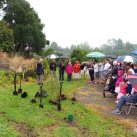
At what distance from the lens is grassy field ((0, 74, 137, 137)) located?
338 inches

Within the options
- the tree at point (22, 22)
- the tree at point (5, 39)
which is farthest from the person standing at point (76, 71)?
the tree at point (22, 22)

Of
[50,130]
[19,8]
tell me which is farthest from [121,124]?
[19,8]

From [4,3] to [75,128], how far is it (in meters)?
41.8

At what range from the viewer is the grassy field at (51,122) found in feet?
28.1

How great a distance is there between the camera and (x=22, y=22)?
49.1m

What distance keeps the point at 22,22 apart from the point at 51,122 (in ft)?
134

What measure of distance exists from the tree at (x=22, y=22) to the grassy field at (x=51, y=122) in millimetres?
36941

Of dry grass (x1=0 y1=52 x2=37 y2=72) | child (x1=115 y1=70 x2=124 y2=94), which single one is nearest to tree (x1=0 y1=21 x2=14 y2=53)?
dry grass (x1=0 y1=52 x2=37 y2=72)

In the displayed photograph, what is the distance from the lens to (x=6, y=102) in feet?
39.4

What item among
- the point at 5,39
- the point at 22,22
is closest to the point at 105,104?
the point at 5,39

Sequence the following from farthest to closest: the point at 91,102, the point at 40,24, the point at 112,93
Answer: the point at 40,24 < the point at 112,93 < the point at 91,102

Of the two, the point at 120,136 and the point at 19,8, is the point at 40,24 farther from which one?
the point at 120,136

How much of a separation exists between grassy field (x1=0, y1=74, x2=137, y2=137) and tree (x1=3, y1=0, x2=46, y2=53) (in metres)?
36.9

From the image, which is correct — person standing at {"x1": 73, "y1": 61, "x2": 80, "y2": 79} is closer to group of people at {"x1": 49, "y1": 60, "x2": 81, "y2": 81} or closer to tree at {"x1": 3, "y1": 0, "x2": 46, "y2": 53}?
group of people at {"x1": 49, "y1": 60, "x2": 81, "y2": 81}
